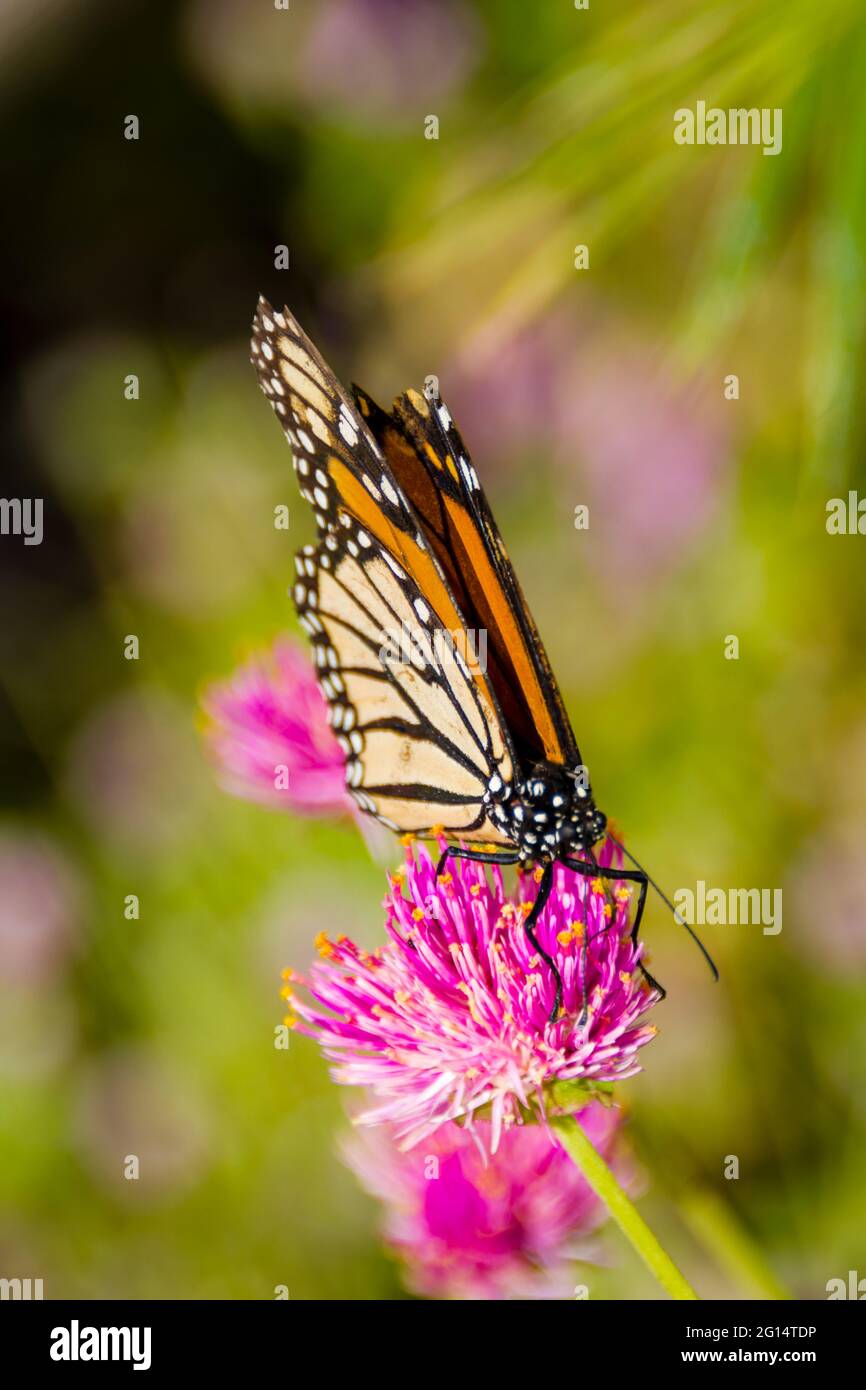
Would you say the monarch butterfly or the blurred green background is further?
the blurred green background

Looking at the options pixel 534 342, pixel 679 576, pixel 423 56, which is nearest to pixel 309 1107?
pixel 679 576

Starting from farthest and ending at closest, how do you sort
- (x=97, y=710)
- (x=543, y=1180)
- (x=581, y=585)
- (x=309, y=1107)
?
(x=97, y=710), (x=581, y=585), (x=309, y=1107), (x=543, y=1180)

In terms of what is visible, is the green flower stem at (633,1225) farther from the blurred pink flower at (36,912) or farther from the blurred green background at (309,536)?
the blurred pink flower at (36,912)

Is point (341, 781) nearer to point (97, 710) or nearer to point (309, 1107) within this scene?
point (309, 1107)

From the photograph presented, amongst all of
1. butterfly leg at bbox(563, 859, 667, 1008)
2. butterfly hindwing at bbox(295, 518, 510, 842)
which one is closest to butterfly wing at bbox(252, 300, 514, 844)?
butterfly hindwing at bbox(295, 518, 510, 842)

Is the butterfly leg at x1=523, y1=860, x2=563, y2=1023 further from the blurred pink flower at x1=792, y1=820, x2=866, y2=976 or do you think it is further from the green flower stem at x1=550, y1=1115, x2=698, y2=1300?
the blurred pink flower at x1=792, y1=820, x2=866, y2=976

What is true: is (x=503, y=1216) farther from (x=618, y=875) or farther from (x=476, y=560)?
(x=476, y=560)
